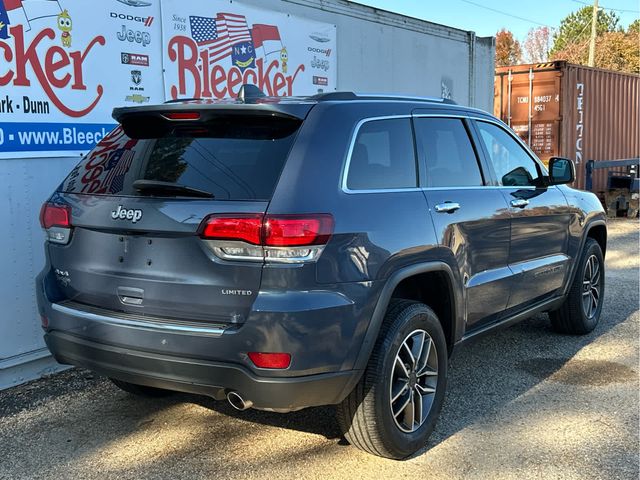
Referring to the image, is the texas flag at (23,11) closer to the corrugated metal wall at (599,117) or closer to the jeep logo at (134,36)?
the jeep logo at (134,36)

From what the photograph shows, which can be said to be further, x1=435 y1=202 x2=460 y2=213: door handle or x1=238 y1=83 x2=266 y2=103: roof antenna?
x1=435 y1=202 x2=460 y2=213: door handle

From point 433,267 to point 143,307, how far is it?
1.50m

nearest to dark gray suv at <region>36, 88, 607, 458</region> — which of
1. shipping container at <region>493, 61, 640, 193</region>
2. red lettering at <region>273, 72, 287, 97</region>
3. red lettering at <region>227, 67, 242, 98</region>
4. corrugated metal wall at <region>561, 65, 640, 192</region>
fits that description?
red lettering at <region>227, 67, 242, 98</region>

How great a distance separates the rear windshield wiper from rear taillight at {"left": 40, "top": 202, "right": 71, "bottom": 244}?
0.47m

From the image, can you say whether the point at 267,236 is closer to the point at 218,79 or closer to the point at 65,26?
the point at 65,26

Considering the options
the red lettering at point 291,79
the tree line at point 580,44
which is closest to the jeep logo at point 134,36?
the red lettering at point 291,79

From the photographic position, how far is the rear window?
3.02m

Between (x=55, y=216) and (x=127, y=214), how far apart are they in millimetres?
574

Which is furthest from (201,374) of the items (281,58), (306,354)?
(281,58)

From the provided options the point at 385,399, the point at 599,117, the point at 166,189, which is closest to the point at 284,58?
the point at 166,189

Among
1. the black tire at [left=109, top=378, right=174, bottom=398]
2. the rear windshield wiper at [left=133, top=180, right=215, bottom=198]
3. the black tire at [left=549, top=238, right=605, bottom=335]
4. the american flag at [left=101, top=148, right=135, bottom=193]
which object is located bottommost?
the black tire at [left=109, top=378, right=174, bottom=398]

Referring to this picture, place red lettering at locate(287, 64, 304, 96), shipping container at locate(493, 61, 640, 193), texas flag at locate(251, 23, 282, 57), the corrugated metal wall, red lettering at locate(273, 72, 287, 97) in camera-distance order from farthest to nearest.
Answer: the corrugated metal wall
shipping container at locate(493, 61, 640, 193)
red lettering at locate(287, 64, 304, 96)
red lettering at locate(273, 72, 287, 97)
texas flag at locate(251, 23, 282, 57)

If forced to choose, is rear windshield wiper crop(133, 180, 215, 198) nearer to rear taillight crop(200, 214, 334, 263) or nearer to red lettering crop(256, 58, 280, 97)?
rear taillight crop(200, 214, 334, 263)

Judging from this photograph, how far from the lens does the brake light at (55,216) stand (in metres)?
3.41
